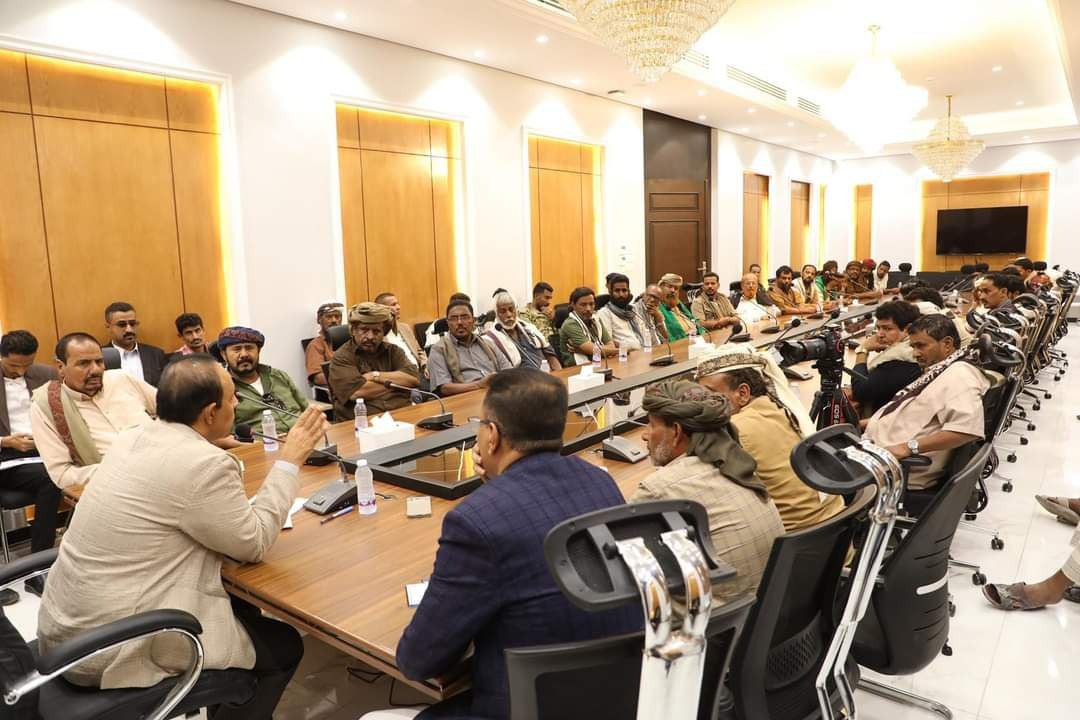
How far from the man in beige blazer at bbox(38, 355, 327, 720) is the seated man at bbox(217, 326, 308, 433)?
1851 millimetres

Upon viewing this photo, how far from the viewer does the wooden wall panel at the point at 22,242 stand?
4520 millimetres

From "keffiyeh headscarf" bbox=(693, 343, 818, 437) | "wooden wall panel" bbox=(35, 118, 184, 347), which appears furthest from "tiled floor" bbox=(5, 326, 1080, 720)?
"wooden wall panel" bbox=(35, 118, 184, 347)

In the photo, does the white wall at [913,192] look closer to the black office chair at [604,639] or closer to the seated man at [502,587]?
the seated man at [502,587]

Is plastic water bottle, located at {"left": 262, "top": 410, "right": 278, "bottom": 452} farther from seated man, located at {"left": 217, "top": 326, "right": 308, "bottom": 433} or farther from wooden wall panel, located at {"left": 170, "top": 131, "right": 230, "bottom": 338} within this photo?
wooden wall panel, located at {"left": 170, "top": 131, "right": 230, "bottom": 338}

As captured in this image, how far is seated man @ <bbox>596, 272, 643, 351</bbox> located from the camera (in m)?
6.35

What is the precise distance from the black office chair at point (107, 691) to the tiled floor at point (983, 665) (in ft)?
2.14

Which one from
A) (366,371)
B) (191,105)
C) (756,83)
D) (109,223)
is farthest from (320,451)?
(756,83)

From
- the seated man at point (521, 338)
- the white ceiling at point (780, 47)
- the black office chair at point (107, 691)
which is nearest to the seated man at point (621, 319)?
the seated man at point (521, 338)

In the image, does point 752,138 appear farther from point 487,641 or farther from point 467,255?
point 487,641

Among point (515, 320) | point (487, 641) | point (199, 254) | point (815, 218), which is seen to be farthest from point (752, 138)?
point (487, 641)

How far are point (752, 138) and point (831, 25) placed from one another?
4.79 m

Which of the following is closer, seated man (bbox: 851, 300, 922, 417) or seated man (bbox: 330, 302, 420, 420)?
seated man (bbox: 851, 300, 922, 417)

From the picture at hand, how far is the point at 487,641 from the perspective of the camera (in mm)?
1418

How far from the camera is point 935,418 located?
10.0ft
